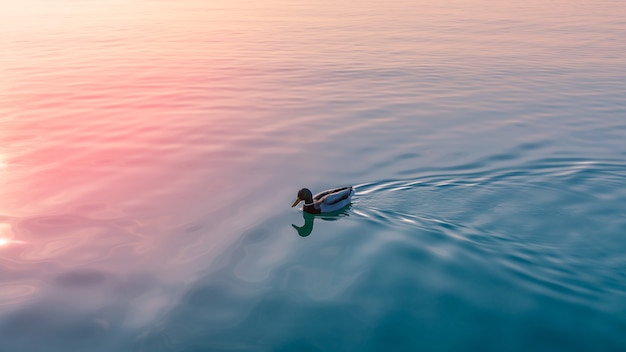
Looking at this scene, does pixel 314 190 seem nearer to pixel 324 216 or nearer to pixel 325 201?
pixel 324 216

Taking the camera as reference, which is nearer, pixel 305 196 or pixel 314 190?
pixel 305 196

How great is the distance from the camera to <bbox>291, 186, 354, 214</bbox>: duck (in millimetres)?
13586

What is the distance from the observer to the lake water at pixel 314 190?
9781mm

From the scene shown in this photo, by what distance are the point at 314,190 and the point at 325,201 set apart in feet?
6.74

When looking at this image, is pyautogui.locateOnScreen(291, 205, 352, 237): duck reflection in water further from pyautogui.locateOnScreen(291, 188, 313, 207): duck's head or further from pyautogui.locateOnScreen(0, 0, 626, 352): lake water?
pyautogui.locateOnScreen(291, 188, 313, 207): duck's head

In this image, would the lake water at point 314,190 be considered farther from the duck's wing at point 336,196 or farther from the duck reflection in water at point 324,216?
the duck's wing at point 336,196

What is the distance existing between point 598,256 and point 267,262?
6175 millimetres

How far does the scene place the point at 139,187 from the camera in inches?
615

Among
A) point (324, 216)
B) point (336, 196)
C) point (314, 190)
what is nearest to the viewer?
point (336, 196)

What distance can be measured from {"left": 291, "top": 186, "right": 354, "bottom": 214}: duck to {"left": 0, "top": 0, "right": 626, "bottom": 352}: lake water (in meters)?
0.23

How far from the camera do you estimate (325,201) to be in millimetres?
13586

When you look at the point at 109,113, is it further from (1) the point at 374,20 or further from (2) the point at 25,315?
(1) the point at 374,20

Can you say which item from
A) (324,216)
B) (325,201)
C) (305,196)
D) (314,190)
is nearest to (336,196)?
(325,201)

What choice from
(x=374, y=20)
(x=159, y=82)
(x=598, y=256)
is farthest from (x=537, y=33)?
(x=598, y=256)
